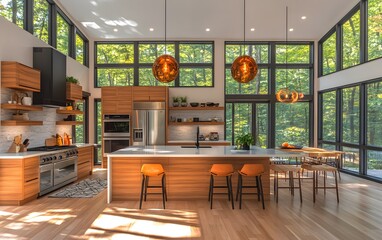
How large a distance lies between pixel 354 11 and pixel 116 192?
757 cm

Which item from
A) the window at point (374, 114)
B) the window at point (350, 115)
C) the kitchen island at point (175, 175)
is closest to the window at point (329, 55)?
the window at point (350, 115)

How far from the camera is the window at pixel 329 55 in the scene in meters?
8.57

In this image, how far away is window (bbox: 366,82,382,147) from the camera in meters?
6.69

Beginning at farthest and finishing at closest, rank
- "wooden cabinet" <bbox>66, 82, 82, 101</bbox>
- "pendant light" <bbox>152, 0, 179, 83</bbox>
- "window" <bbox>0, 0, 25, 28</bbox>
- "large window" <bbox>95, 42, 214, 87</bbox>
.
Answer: "large window" <bbox>95, 42, 214, 87</bbox>
"wooden cabinet" <bbox>66, 82, 82, 101</bbox>
"window" <bbox>0, 0, 25, 28</bbox>
"pendant light" <bbox>152, 0, 179, 83</bbox>

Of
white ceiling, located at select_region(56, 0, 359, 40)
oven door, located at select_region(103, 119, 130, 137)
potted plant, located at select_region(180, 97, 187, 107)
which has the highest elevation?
white ceiling, located at select_region(56, 0, 359, 40)

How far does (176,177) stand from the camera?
5.15 m

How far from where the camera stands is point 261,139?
931cm

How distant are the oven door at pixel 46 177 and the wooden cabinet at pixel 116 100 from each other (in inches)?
120

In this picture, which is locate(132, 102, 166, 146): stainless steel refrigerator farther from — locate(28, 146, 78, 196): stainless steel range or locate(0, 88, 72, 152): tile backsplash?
locate(28, 146, 78, 196): stainless steel range

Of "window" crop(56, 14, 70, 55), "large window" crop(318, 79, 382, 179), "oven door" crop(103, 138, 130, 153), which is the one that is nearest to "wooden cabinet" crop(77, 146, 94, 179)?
"oven door" crop(103, 138, 130, 153)

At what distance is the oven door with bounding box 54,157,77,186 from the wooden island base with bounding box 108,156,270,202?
4.93 ft

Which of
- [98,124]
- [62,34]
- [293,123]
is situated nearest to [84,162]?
[98,124]

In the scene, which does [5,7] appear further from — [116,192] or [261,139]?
[261,139]

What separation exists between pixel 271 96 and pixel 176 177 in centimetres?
530
